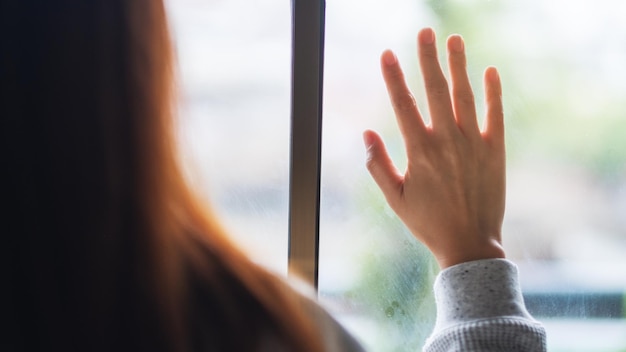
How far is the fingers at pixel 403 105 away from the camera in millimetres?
634

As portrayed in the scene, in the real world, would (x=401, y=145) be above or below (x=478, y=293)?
above

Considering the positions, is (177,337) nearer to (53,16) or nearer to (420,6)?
(53,16)

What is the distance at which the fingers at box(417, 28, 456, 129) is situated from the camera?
0.63m

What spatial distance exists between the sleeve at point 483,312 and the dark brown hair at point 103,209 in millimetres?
124

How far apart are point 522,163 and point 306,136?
333 mm

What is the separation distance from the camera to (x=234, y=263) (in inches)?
20.6

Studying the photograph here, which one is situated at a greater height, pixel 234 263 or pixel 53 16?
pixel 53 16

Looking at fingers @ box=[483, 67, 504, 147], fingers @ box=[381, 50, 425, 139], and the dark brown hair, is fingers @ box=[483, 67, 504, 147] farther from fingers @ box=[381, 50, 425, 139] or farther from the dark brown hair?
the dark brown hair

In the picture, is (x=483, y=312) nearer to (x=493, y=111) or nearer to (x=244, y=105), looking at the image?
(x=493, y=111)

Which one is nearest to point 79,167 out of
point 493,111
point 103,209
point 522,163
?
point 103,209

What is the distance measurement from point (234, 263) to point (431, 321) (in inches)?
20.4

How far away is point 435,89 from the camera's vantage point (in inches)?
24.8

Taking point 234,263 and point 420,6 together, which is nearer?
point 234,263

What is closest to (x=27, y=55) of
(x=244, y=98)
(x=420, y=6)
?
(x=244, y=98)
